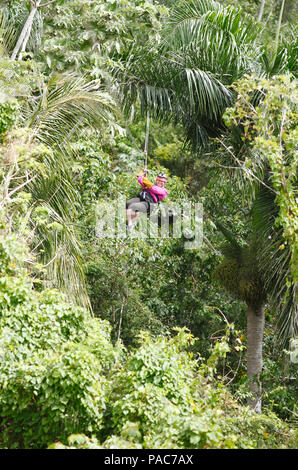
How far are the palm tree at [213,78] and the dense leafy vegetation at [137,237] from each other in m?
0.02

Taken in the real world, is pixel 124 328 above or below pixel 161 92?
below

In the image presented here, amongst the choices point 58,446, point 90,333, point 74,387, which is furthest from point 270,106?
point 58,446

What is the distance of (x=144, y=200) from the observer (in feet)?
30.1

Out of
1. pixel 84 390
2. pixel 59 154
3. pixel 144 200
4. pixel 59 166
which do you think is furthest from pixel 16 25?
pixel 84 390

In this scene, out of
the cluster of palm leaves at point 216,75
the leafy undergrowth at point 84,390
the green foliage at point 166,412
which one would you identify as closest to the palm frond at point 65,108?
the cluster of palm leaves at point 216,75

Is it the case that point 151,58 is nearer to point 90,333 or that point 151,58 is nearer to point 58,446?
point 90,333

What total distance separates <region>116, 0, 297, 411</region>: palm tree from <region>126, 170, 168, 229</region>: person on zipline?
1.22 metres

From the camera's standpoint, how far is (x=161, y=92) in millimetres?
9438

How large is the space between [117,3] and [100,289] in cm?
491

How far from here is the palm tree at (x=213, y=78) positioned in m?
8.75

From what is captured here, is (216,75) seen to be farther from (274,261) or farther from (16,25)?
(16,25)

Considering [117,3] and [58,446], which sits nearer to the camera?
[58,446]

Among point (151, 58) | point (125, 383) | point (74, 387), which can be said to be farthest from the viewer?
point (151, 58)

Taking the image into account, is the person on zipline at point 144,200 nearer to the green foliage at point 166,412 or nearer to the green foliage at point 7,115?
the green foliage at point 7,115
